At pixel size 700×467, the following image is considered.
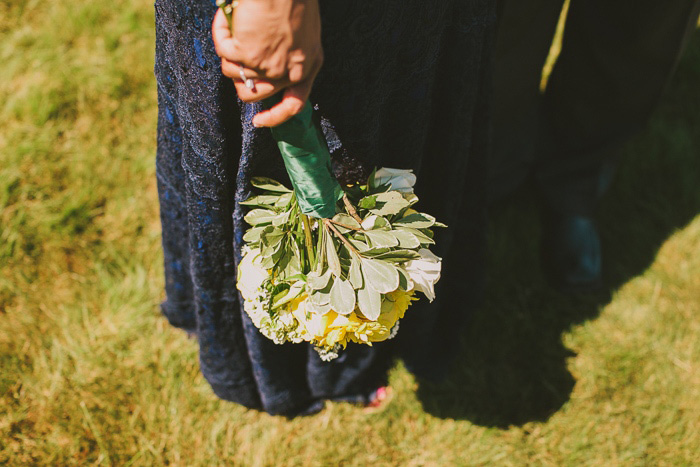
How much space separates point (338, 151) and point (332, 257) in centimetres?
21

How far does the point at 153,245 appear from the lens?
1.86m

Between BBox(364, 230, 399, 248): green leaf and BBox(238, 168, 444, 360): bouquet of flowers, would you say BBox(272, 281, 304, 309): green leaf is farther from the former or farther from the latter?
BBox(364, 230, 399, 248): green leaf

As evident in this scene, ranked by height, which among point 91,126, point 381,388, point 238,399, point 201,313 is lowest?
point 381,388

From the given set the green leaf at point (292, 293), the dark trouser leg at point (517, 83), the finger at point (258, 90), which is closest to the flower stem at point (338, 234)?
the green leaf at point (292, 293)

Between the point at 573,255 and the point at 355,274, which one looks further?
the point at 573,255

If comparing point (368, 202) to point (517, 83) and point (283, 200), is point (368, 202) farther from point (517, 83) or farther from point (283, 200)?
point (517, 83)

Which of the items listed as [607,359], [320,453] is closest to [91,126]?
[320,453]

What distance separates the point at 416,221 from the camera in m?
0.88

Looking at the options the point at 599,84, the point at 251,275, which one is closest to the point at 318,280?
the point at 251,275

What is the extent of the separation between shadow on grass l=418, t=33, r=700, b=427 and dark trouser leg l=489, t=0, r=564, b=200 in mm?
209

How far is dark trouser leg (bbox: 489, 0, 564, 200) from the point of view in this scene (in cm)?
135

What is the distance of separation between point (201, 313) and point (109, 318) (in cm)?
62

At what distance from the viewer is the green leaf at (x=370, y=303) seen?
805 mm

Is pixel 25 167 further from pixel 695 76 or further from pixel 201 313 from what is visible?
pixel 695 76
